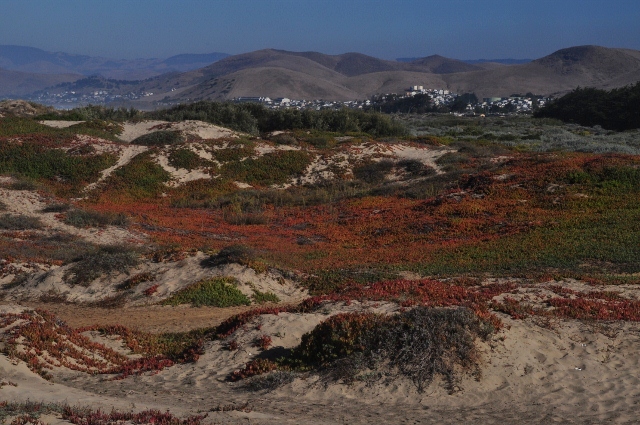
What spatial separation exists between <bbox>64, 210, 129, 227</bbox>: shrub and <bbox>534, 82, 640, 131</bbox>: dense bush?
6905cm

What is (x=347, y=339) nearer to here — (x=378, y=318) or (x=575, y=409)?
(x=378, y=318)

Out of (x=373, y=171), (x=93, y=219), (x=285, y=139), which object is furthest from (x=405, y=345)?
Answer: (x=285, y=139)

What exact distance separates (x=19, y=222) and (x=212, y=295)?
1374cm

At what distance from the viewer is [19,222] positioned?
25812 mm

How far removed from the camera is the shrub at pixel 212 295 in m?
16.7

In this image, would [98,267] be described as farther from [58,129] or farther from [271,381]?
[58,129]

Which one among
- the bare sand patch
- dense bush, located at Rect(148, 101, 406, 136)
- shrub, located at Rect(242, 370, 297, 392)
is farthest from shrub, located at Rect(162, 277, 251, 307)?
dense bush, located at Rect(148, 101, 406, 136)

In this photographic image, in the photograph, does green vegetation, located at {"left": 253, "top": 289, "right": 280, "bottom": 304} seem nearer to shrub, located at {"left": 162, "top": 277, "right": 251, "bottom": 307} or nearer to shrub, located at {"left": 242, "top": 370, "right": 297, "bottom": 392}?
shrub, located at {"left": 162, "top": 277, "right": 251, "bottom": 307}

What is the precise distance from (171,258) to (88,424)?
12.0 meters

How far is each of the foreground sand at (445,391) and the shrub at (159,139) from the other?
3767 cm

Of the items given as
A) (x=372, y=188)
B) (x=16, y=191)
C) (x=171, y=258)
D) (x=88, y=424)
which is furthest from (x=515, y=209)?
(x=16, y=191)

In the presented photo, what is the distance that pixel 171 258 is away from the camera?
1906cm

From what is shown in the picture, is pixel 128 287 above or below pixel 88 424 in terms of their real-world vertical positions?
below

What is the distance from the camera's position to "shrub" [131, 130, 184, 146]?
152 feet
